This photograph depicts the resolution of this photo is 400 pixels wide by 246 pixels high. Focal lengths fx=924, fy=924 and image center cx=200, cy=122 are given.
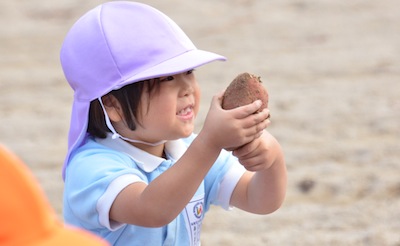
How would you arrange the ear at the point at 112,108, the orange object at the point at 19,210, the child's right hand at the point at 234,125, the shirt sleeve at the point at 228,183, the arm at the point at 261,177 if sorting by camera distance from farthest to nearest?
the shirt sleeve at the point at 228,183
the ear at the point at 112,108
the arm at the point at 261,177
the child's right hand at the point at 234,125
the orange object at the point at 19,210

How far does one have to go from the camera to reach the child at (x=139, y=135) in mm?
1969

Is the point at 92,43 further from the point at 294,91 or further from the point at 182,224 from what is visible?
the point at 294,91

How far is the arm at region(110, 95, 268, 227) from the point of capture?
190cm

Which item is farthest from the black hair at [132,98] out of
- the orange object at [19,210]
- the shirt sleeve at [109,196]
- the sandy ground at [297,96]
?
the sandy ground at [297,96]

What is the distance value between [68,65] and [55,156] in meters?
2.19

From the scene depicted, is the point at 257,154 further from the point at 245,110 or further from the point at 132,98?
the point at 132,98

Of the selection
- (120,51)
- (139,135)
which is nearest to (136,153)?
(139,135)

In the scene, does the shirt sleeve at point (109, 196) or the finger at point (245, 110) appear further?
the shirt sleeve at point (109, 196)

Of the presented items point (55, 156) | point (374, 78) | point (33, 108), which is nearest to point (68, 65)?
point (55, 156)

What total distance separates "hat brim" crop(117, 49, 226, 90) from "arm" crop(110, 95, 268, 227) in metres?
0.13

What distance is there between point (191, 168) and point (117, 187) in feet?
0.67

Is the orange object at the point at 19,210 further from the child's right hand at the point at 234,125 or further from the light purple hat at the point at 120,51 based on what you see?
the light purple hat at the point at 120,51

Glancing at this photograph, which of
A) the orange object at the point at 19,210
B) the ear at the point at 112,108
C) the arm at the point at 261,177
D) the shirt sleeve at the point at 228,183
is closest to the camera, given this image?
the orange object at the point at 19,210

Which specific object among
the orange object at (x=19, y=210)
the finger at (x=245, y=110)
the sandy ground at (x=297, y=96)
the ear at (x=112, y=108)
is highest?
the orange object at (x=19, y=210)
